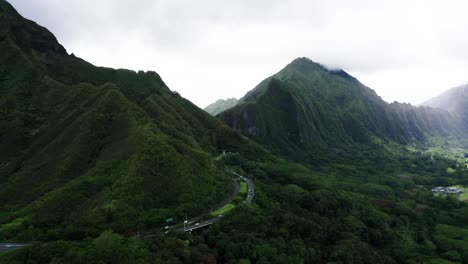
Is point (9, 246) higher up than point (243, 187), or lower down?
higher up

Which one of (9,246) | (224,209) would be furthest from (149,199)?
(9,246)

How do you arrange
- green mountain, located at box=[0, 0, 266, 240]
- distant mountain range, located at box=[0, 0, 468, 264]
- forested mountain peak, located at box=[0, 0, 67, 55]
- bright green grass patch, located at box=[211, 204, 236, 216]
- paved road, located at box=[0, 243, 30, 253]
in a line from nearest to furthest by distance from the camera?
paved road, located at box=[0, 243, 30, 253] < distant mountain range, located at box=[0, 0, 468, 264] < green mountain, located at box=[0, 0, 266, 240] < bright green grass patch, located at box=[211, 204, 236, 216] < forested mountain peak, located at box=[0, 0, 67, 55]

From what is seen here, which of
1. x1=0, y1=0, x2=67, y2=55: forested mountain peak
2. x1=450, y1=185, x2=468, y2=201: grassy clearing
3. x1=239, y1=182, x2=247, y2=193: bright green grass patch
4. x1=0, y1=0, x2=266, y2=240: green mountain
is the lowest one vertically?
x1=450, y1=185, x2=468, y2=201: grassy clearing

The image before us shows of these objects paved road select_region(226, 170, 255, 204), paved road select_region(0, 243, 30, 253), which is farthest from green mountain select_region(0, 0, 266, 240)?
paved road select_region(226, 170, 255, 204)

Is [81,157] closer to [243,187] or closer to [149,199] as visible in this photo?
[149,199]

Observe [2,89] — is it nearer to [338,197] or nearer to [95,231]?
[95,231]

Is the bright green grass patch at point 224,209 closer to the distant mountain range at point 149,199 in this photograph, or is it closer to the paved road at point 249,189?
the distant mountain range at point 149,199

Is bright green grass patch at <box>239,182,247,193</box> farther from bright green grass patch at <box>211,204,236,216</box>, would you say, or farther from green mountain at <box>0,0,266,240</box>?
bright green grass patch at <box>211,204,236,216</box>

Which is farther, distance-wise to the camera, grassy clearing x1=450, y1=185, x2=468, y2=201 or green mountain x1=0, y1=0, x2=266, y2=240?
grassy clearing x1=450, y1=185, x2=468, y2=201

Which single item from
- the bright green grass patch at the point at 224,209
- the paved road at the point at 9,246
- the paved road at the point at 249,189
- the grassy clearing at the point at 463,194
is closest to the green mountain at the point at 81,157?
the paved road at the point at 9,246
